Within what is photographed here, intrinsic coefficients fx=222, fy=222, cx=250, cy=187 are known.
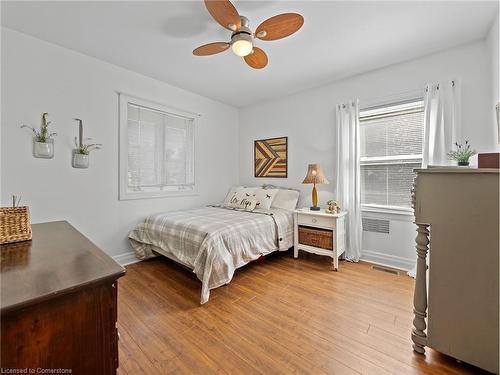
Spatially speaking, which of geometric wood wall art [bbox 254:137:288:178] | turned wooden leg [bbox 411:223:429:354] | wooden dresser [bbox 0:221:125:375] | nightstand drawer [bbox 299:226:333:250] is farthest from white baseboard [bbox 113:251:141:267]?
turned wooden leg [bbox 411:223:429:354]

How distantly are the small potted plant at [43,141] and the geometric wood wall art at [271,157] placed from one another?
9.73 feet

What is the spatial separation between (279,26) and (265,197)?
7.67 feet

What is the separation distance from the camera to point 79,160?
2.53 m

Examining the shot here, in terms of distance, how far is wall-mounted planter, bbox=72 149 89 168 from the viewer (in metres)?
2.53

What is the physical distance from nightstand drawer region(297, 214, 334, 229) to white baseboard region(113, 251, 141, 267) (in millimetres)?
2313

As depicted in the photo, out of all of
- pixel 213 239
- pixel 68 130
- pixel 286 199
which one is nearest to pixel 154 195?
pixel 68 130

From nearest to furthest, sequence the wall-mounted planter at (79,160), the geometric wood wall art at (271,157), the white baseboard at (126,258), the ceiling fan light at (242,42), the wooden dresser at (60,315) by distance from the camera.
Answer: the wooden dresser at (60,315), the ceiling fan light at (242,42), the wall-mounted planter at (79,160), the white baseboard at (126,258), the geometric wood wall art at (271,157)

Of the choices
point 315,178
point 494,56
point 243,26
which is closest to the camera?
point 243,26

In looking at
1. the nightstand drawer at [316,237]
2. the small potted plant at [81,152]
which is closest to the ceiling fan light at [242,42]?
the small potted plant at [81,152]

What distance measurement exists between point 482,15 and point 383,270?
268 centimetres

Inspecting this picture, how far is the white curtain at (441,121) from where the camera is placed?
94.1 inches

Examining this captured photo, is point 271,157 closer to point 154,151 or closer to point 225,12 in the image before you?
point 154,151

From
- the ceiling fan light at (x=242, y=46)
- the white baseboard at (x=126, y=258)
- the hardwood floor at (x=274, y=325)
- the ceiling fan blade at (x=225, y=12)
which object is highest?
the ceiling fan blade at (x=225, y=12)

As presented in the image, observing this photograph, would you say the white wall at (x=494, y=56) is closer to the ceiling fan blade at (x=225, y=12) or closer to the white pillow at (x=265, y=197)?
the ceiling fan blade at (x=225, y=12)
